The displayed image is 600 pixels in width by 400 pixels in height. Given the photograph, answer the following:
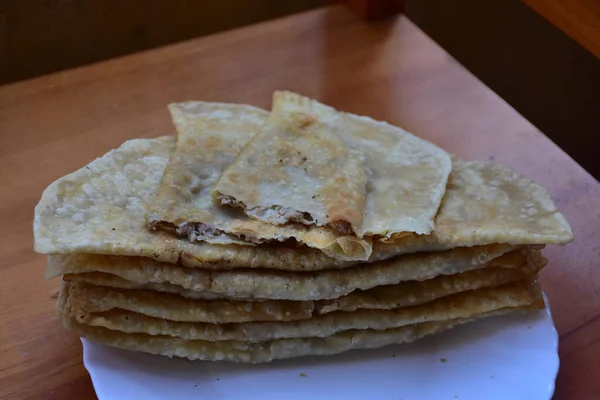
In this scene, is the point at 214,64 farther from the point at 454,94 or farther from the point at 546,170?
the point at 546,170

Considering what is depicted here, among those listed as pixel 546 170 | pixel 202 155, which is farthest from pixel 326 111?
pixel 546 170

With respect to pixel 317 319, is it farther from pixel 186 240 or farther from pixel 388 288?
pixel 186 240

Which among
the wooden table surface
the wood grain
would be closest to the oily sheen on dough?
the wooden table surface

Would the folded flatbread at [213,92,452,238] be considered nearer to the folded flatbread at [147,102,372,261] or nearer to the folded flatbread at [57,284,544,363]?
the folded flatbread at [147,102,372,261]

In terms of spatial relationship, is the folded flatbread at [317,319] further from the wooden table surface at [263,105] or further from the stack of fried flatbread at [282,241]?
the wooden table surface at [263,105]

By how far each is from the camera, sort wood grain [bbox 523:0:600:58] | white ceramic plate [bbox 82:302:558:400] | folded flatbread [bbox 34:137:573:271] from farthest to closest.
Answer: wood grain [bbox 523:0:600:58] < white ceramic plate [bbox 82:302:558:400] < folded flatbread [bbox 34:137:573:271]
